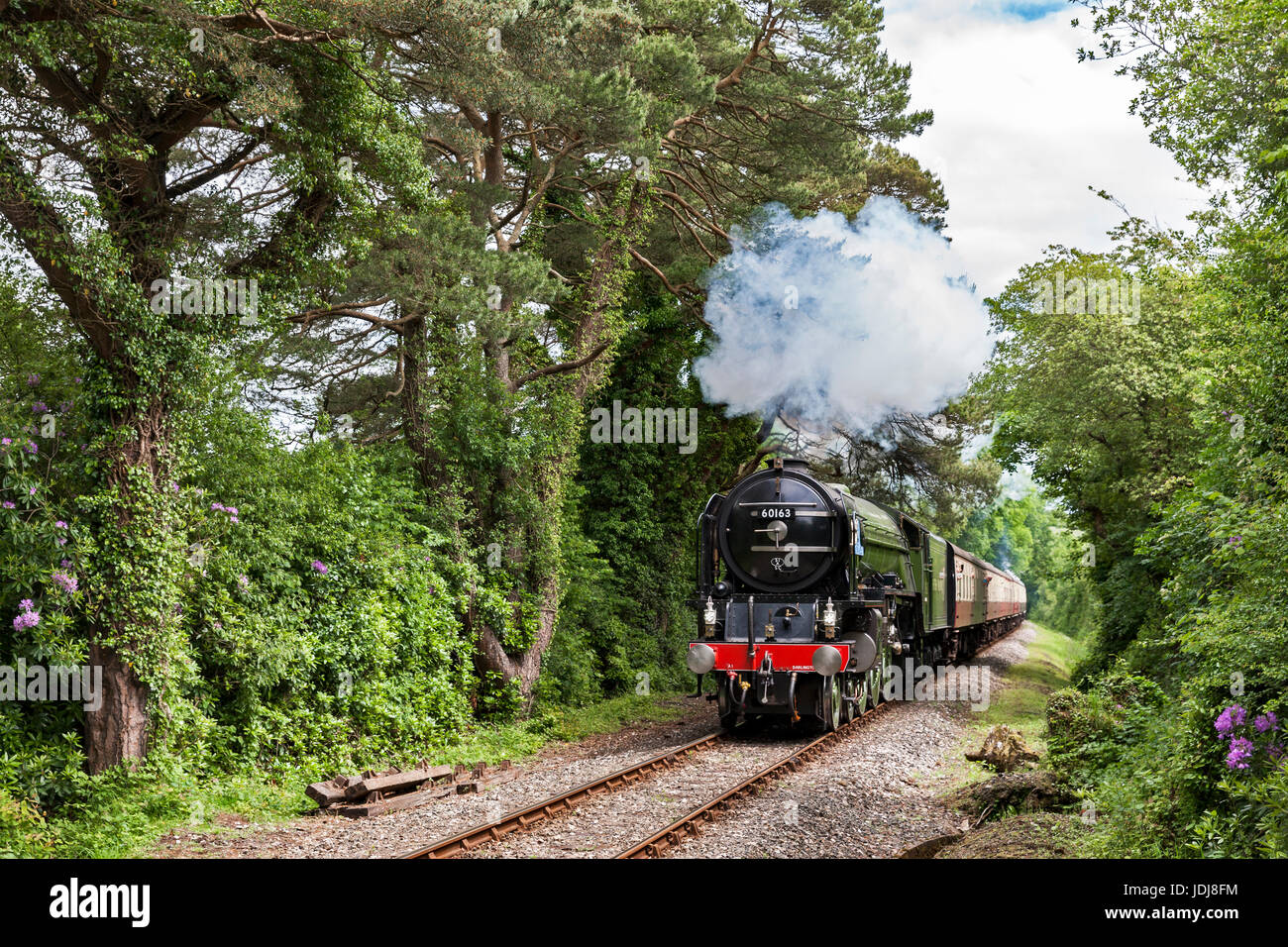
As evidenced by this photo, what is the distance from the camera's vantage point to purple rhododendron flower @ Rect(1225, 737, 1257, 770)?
6.25m

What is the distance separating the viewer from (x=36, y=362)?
30.8 ft

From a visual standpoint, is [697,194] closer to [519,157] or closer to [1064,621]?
[519,157]

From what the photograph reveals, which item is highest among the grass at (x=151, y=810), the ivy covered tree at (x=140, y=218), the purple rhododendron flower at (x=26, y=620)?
the ivy covered tree at (x=140, y=218)

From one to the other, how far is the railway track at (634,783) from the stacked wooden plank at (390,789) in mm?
1429

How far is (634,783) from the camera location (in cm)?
1058

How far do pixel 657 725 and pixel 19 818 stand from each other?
10.2 meters

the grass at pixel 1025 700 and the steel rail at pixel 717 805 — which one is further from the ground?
the steel rail at pixel 717 805

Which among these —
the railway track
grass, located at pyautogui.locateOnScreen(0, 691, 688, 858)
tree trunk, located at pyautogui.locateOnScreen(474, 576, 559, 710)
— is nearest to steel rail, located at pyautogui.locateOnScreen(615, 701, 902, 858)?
the railway track

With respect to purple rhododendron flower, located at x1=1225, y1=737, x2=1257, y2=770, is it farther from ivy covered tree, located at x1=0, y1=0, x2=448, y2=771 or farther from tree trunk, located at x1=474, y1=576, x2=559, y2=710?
tree trunk, located at x1=474, y1=576, x2=559, y2=710

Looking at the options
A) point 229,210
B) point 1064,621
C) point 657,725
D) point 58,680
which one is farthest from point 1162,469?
point 1064,621

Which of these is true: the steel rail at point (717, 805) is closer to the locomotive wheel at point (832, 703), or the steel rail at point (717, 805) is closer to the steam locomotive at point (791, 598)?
the locomotive wheel at point (832, 703)

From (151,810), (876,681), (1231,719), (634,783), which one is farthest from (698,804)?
(876,681)

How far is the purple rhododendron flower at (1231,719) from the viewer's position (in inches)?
259

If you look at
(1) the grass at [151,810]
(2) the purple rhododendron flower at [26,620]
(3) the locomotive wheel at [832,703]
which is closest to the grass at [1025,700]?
(3) the locomotive wheel at [832,703]
